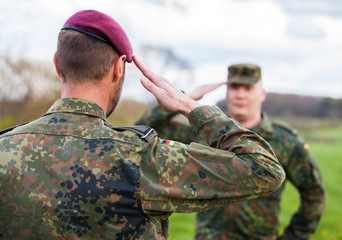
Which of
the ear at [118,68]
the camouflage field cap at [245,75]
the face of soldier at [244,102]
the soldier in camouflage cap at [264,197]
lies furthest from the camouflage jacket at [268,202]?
the ear at [118,68]

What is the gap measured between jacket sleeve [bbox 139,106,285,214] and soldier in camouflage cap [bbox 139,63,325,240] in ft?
6.79

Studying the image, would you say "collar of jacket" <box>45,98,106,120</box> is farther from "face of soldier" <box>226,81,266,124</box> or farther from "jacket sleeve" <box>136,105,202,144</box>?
"face of soldier" <box>226,81,266,124</box>

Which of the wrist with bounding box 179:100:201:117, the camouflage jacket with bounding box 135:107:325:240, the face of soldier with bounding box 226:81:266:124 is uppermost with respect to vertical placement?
the wrist with bounding box 179:100:201:117

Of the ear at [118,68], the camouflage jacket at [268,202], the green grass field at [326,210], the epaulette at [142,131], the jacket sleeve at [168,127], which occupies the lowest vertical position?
the green grass field at [326,210]

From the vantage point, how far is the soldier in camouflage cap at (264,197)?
393 cm

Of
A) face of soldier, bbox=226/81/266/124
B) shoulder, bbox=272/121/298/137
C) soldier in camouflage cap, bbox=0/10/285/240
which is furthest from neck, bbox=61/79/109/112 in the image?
shoulder, bbox=272/121/298/137

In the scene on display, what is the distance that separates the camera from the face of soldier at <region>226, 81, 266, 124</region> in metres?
4.17

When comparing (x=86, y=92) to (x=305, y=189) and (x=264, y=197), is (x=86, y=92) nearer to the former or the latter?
(x=264, y=197)

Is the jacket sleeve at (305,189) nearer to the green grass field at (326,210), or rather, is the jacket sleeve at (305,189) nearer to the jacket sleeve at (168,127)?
the jacket sleeve at (168,127)

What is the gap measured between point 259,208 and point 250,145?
2.33 meters

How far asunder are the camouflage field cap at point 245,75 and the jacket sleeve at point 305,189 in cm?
85

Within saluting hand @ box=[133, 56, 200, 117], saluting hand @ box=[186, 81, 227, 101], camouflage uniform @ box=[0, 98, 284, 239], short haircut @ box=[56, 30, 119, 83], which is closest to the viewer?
camouflage uniform @ box=[0, 98, 284, 239]

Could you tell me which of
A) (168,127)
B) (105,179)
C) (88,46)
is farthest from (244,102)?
(105,179)

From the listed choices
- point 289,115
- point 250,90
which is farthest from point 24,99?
point 289,115
